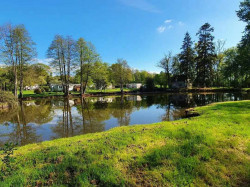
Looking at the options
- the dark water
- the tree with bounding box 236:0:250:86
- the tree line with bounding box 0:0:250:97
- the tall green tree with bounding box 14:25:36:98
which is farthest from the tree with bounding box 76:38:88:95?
the tree with bounding box 236:0:250:86

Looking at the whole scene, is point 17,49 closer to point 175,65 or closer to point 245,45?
point 245,45

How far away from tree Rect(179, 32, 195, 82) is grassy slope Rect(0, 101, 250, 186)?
1781 inches

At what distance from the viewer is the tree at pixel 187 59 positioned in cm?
4528

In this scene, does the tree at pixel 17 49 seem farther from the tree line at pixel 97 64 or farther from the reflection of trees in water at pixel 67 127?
the reflection of trees in water at pixel 67 127

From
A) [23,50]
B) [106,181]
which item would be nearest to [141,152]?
[106,181]

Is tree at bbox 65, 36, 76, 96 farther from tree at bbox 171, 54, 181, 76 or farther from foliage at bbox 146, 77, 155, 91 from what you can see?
tree at bbox 171, 54, 181, 76

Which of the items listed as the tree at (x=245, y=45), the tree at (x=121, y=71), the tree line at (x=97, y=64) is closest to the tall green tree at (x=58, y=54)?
the tree line at (x=97, y=64)

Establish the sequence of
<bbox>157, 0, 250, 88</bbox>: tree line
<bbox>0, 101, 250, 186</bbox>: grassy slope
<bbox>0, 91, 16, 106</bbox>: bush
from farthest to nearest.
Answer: <bbox>157, 0, 250, 88</bbox>: tree line < <bbox>0, 91, 16, 106</bbox>: bush < <bbox>0, 101, 250, 186</bbox>: grassy slope

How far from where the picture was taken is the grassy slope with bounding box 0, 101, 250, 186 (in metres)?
2.81

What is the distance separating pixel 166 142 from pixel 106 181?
217 centimetres

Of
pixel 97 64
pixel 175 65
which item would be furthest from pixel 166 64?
pixel 97 64

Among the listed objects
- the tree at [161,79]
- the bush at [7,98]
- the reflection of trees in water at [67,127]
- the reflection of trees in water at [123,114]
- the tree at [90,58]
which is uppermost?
the tree at [90,58]

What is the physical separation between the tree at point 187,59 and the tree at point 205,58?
3229 millimetres

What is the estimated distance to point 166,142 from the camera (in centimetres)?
414
